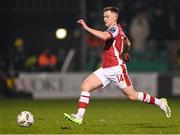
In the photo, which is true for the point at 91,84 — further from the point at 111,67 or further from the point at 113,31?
the point at 113,31

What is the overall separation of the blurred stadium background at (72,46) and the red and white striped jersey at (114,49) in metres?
13.9

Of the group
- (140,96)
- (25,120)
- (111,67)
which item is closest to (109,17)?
(111,67)

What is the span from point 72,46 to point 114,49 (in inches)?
1105

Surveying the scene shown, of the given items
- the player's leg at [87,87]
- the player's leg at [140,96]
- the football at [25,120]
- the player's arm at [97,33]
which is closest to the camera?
the player's arm at [97,33]

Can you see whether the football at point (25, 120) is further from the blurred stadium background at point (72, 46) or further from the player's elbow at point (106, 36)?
the blurred stadium background at point (72, 46)

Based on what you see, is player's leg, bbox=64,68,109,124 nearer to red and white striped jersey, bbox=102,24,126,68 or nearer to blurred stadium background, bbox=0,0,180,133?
red and white striped jersey, bbox=102,24,126,68

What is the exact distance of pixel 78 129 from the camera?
11.9 meters

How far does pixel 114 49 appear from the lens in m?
12.5

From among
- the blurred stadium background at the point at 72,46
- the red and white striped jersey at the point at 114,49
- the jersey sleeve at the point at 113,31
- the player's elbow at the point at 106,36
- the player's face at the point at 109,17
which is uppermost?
the player's face at the point at 109,17

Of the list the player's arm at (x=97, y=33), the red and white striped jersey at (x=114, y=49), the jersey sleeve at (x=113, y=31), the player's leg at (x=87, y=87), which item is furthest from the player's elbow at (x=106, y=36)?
the player's leg at (x=87, y=87)

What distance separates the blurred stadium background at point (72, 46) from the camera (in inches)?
1066

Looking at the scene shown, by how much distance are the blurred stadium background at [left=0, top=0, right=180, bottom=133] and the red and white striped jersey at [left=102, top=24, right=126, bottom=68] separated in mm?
13901

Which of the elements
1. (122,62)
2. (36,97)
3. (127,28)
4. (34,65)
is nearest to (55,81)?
(36,97)

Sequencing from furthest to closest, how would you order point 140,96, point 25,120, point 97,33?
point 140,96, point 25,120, point 97,33
